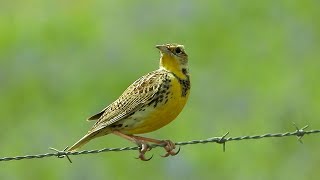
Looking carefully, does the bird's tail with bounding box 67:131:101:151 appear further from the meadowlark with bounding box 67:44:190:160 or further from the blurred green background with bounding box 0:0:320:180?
the blurred green background with bounding box 0:0:320:180

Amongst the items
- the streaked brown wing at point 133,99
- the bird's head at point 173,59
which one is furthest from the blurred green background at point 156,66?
the streaked brown wing at point 133,99

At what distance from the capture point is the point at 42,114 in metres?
21.2

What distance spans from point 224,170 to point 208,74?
108 inches

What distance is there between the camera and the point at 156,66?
20234 mm

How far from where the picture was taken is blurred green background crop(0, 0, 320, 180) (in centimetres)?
1908

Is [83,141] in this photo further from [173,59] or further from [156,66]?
[156,66]

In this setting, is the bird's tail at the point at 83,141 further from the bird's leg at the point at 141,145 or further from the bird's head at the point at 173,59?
the bird's head at the point at 173,59

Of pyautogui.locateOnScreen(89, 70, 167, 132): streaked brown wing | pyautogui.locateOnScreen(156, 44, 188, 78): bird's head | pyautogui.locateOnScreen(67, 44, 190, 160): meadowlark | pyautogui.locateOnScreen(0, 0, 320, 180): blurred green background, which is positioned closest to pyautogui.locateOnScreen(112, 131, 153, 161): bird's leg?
pyautogui.locateOnScreen(67, 44, 190, 160): meadowlark

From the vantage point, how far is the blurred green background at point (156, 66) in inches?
751

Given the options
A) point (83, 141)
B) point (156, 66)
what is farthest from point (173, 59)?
point (156, 66)

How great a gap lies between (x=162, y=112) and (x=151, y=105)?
5.5 inches

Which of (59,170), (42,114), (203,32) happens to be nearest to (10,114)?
(42,114)

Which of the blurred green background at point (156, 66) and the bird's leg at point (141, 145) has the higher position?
the blurred green background at point (156, 66)

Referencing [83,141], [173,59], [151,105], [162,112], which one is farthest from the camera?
[173,59]
